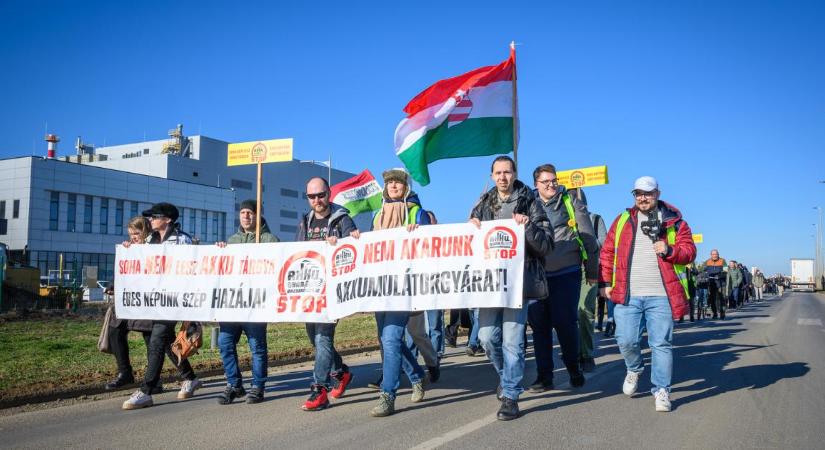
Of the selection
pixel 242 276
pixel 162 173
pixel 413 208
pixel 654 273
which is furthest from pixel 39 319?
pixel 162 173

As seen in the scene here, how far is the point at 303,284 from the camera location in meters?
6.95

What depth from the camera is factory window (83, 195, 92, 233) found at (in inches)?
2559

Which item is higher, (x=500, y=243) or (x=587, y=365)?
(x=500, y=243)

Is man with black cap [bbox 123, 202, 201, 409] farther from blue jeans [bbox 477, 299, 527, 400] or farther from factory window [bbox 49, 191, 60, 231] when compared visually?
factory window [bbox 49, 191, 60, 231]

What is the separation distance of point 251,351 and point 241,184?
287 feet

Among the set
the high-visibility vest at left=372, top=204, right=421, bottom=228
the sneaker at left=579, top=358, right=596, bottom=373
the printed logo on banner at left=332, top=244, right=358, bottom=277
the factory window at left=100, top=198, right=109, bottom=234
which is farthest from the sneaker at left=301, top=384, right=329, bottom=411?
the factory window at left=100, top=198, right=109, bottom=234

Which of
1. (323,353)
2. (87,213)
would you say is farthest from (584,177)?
(87,213)

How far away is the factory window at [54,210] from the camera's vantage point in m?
62.0

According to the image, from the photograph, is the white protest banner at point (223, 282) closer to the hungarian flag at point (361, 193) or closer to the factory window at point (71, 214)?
the hungarian flag at point (361, 193)

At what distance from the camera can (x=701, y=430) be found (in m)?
5.30

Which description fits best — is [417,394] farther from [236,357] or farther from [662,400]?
[662,400]

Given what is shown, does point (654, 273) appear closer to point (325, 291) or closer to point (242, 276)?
point (325, 291)

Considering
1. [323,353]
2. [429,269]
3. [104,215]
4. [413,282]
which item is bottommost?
[323,353]

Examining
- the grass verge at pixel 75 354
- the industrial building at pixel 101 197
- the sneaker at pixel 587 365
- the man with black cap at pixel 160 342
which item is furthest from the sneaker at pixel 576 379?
the industrial building at pixel 101 197
